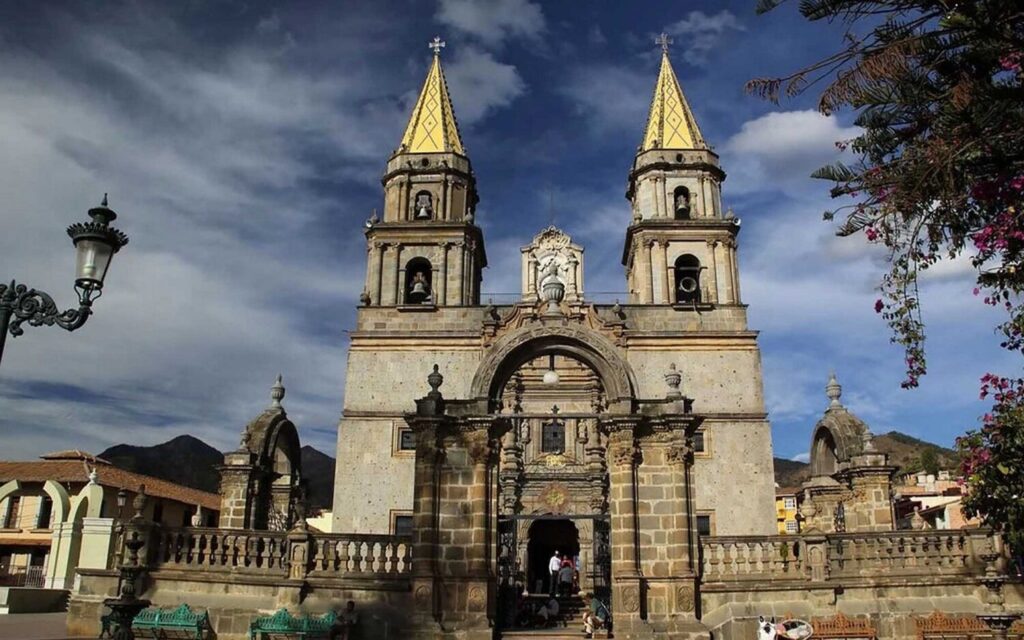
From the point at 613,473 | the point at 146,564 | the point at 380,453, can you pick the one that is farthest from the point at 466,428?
the point at 380,453

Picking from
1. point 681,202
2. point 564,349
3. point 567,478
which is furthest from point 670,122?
point 564,349

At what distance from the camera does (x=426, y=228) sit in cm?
3055

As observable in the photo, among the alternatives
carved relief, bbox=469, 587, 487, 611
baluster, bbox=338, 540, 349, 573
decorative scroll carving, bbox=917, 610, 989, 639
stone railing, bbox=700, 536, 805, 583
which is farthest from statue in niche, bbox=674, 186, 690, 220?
baluster, bbox=338, 540, 349, 573

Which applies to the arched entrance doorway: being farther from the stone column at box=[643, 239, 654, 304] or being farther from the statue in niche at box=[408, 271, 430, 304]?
the statue in niche at box=[408, 271, 430, 304]

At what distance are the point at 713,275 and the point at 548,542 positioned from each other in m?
11.6

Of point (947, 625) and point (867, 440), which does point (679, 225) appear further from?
point (947, 625)

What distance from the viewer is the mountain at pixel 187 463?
6688 centimetres

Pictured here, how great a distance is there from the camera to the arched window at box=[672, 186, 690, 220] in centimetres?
3128

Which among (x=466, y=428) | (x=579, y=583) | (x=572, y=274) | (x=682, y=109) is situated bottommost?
(x=579, y=583)

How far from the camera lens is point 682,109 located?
33312 millimetres

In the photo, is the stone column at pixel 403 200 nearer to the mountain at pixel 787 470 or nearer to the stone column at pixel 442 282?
the stone column at pixel 442 282

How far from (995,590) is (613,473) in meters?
6.37

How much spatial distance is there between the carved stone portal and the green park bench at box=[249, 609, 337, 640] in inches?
821

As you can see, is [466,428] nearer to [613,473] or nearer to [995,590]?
[613,473]
